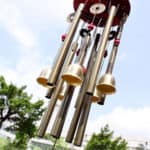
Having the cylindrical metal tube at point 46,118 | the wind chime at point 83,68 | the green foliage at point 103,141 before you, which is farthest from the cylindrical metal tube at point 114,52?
the green foliage at point 103,141

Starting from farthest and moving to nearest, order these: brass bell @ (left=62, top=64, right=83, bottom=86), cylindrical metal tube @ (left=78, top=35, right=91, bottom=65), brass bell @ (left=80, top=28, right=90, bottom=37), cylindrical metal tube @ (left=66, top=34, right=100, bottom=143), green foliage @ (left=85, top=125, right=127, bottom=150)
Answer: green foliage @ (left=85, top=125, right=127, bottom=150), brass bell @ (left=80, top=28, right=90, bottom=37), cylindrical metal tube @ (left=78, top=35, right=91, bottom=65), brass bell @ (left=62, top=64, right=83, bottom=86), cylindrical metal tube @ (left=66, top=34, right=100, bottom=143)

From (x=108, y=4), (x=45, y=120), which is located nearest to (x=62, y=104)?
(x=45, y=120)

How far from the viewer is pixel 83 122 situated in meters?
2.24

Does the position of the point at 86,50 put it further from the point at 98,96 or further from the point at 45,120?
the point at 45,120

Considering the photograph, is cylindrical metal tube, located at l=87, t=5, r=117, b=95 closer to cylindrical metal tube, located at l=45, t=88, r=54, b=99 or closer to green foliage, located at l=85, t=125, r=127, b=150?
cylindrical metal tube, located at l=45, t=88, r=54, b=99

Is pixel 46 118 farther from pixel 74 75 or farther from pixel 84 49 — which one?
pixel 84 49

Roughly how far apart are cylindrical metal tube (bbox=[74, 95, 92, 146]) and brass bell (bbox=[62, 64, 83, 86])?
174 millimetres

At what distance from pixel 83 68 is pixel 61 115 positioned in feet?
1.51

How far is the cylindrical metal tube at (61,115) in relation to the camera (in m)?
2.24

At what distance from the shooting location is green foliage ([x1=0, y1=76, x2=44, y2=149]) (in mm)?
16047

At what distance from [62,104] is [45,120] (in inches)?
Answer: 8.0

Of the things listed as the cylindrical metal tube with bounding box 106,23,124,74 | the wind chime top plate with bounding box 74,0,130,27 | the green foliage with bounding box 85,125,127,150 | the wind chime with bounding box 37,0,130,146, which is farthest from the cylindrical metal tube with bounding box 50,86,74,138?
the green foliage with bounding box 85,125,127,150

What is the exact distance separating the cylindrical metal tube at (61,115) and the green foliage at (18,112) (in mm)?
13909

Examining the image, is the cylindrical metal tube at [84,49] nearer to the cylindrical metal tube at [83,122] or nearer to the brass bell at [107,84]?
the brass bell at [107,84]
